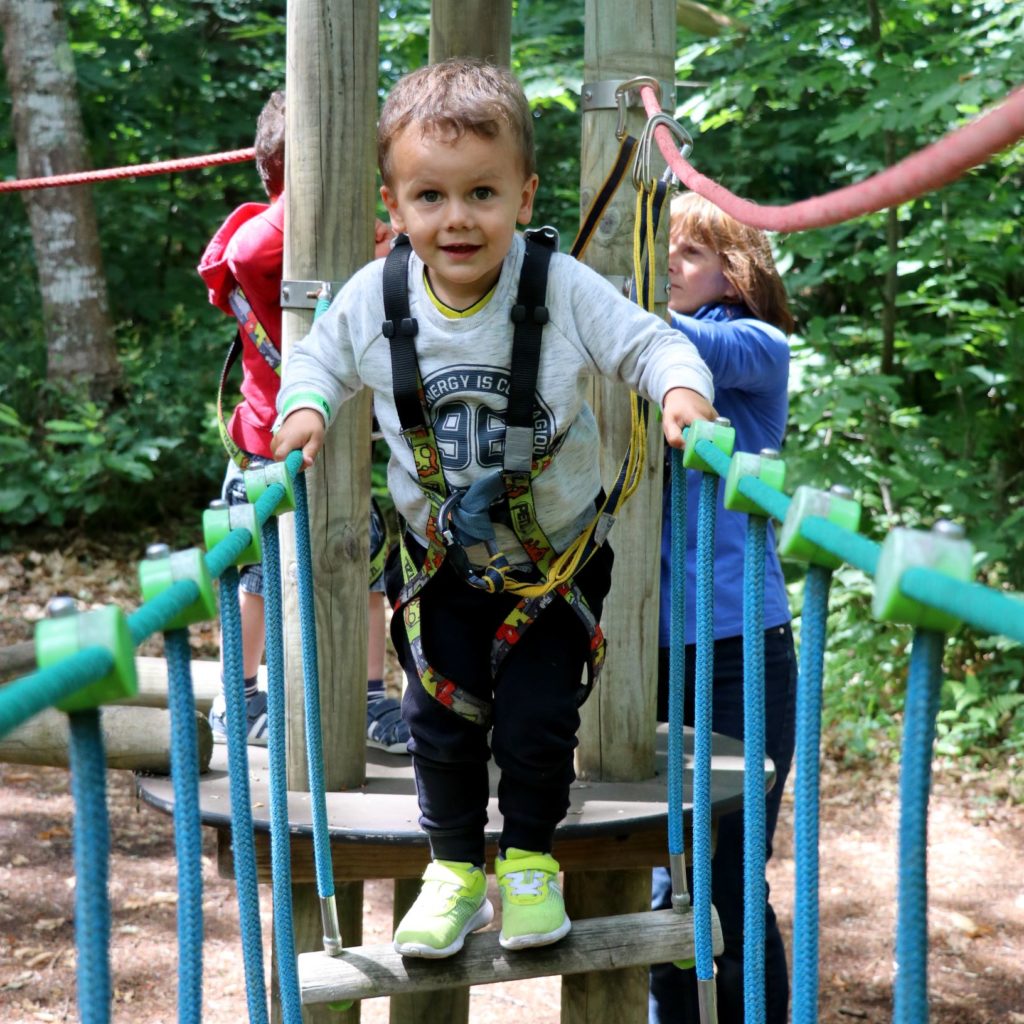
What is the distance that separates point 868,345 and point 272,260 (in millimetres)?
4121

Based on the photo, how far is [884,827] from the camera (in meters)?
5.07

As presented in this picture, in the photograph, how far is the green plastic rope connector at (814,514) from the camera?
1230 mm

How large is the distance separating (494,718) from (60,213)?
6232 mm

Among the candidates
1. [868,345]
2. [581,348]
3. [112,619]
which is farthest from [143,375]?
[112,619]

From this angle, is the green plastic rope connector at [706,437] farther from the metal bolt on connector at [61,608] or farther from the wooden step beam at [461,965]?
the metal bolt on connector at [61,608]

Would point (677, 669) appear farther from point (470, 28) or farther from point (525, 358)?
point (470, 28)

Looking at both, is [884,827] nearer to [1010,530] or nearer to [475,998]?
[1010,530]

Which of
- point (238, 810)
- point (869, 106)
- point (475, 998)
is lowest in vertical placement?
point (475, 998)

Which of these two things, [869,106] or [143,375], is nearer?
[869,106]

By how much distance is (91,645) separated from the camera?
91cm

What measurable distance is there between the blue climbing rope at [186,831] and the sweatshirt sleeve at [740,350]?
163cm

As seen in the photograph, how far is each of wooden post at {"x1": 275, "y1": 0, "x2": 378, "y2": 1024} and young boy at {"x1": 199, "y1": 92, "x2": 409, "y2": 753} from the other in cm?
25

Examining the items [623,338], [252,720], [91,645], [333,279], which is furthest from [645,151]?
[91,645]

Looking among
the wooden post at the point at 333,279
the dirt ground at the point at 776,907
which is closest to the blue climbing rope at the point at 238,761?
the wooden post at the point at 333,279
